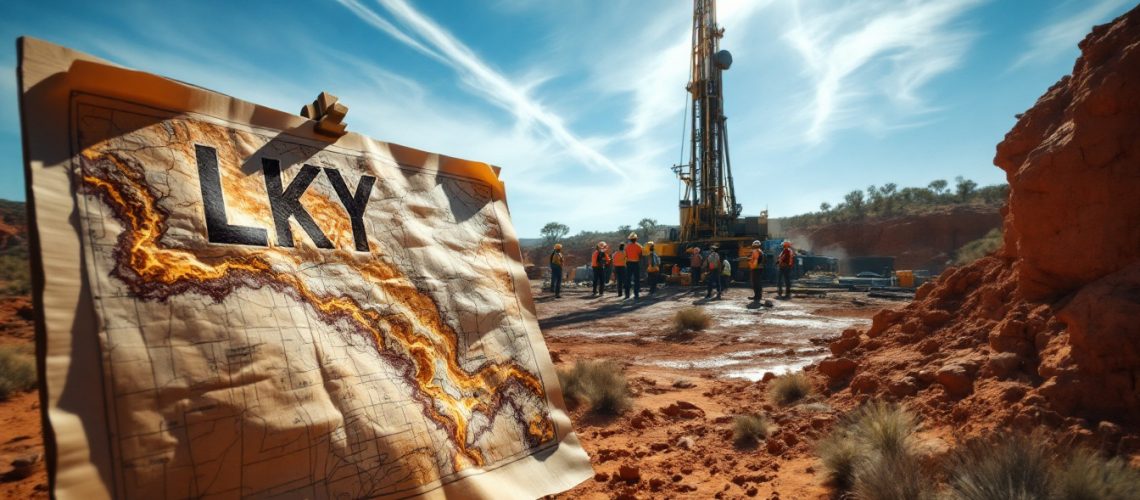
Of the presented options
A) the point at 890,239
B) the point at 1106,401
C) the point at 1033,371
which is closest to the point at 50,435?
the point at 1106,401

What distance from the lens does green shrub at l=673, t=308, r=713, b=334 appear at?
9.62m

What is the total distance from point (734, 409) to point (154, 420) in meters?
4.33

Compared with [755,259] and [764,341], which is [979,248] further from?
[764,341]

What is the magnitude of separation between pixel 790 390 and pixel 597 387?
5.72ft

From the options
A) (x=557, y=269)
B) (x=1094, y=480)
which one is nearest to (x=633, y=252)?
(x=557, y=269)

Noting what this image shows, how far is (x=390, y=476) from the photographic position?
160 cm

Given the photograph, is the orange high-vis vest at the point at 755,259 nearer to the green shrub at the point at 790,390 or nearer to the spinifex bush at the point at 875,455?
the green shrub at the point at 790,390

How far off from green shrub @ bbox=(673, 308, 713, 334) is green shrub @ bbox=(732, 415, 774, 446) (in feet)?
18.9

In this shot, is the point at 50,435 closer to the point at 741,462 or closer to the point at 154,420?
the point at 154,420

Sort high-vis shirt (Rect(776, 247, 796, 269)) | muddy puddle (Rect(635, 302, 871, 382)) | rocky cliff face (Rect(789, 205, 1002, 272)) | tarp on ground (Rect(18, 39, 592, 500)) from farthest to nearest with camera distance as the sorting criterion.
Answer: rocky cliff face (Rect(789, 205, 1002, 272)), high-vis shirt (Rect(776, 247, 796, 269)), muddy puddle (Rect(635, 302, 871, 382)), tarp on ground (Rect(18, 39, 592, 500))

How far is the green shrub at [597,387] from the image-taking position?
4.64 metres

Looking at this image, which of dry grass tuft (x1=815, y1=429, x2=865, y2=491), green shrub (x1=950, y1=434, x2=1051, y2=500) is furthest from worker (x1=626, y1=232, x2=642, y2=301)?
green shrub (x1=950, y1=434, x2=1051, y2=500)

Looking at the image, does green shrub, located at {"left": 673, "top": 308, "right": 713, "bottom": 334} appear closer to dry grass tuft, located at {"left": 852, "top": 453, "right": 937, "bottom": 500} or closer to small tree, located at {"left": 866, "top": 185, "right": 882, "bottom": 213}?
dry grass tuft, located at {"left": 852, "top": 453, "right": 937, "bottom": 500}

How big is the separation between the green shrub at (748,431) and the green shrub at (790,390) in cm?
87
